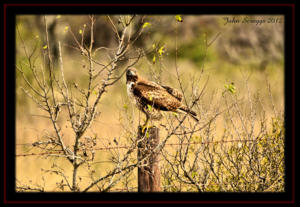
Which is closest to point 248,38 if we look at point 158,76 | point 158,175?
point 158,76

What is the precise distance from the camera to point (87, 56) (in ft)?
13.8

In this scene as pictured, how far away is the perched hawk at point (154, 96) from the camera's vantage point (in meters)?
5.60

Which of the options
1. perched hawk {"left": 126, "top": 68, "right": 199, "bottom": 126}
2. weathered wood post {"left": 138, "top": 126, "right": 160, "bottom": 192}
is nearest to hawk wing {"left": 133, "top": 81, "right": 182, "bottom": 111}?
perched hawk {"left": 126, "top": 68, "right": 199, "bottom": 126}

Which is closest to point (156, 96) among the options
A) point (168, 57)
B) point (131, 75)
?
point (131, 75)

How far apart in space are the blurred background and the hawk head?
15 centimetres

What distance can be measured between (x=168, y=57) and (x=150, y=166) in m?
2.41

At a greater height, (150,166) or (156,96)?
(156,96)

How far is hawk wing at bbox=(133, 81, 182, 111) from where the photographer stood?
5.60 meters

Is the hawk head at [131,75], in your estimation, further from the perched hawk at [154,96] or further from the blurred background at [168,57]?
the blurred background at [168,57]

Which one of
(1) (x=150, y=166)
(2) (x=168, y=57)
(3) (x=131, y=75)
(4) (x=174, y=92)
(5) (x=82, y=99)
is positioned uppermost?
(2) (x=168, y=57)

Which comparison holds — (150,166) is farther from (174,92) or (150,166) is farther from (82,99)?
(174,92)

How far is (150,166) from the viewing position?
15.0 ft

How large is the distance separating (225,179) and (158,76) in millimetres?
1895
